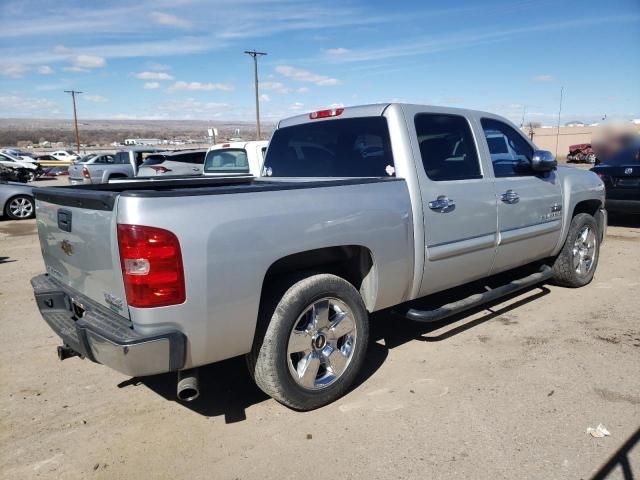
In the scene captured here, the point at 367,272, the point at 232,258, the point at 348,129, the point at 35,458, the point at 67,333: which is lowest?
the point at 35,458

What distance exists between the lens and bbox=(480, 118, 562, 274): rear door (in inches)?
169

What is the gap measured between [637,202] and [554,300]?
4816mm

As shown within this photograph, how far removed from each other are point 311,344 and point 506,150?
2.77m

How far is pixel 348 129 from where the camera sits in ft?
13.1

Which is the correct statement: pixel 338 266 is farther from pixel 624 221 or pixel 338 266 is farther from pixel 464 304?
pixel 624 221

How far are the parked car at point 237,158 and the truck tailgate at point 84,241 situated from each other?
624 centimetres

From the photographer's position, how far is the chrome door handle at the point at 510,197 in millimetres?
4241

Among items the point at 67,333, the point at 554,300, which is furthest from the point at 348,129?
the point at 554,300

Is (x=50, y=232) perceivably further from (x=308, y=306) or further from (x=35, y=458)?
(x=308, y=306)

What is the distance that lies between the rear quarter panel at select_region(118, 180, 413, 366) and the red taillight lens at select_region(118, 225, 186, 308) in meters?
0.03

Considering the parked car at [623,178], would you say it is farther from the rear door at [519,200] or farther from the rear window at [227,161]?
the rear window at [227,161]

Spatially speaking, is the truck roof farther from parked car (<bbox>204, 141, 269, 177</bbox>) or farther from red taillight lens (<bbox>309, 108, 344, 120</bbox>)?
parked car (<bbox>204, 141, 269, 177</bbox>)

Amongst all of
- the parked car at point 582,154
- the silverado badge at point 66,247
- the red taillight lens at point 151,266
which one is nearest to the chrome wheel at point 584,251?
the red taillight lens at point 151,266

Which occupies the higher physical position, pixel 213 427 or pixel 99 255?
pixel 99 255
